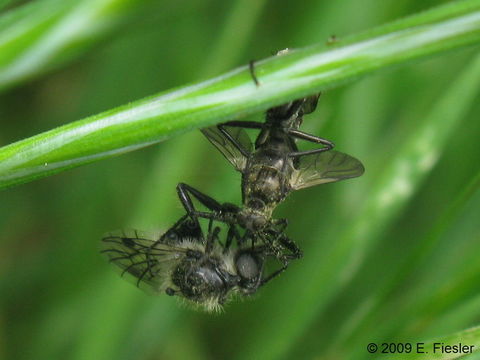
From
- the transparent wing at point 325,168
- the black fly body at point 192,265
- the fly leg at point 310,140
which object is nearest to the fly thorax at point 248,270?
the black fly body at point 192,265

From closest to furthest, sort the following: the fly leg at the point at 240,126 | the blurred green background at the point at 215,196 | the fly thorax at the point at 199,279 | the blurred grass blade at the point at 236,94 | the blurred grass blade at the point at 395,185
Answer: the blurred grass blade at the point at 236,94 < the fly leg at the point at 240,126 < the fly thorax at the point at 199,279 < the blurred grass blade at the point at 395,185 < the blurred green background at the point at 215,196

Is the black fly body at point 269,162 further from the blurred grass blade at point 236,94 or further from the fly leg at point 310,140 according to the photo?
the blurred grass blade at point 236,94

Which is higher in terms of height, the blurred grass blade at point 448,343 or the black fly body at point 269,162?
the black fly body at point 269,162

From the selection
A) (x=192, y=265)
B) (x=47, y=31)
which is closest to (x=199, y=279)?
(x=192, y=265)

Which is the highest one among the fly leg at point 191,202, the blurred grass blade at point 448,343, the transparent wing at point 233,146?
the transparent wing at point 233,146

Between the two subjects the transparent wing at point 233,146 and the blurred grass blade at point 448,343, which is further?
the transparent wing at point 233,146

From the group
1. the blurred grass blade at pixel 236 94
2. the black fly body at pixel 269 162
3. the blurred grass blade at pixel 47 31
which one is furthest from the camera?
the black fly body at pixel 269 162

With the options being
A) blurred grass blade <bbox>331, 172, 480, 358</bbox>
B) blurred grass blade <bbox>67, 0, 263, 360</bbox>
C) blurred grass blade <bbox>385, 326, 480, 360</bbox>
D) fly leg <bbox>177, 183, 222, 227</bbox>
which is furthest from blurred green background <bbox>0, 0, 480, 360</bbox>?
blurred grass blade <bbox>385, 326, 480, 360</bbox>

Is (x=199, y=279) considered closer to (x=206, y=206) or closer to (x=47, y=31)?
(x=206, y=206)
